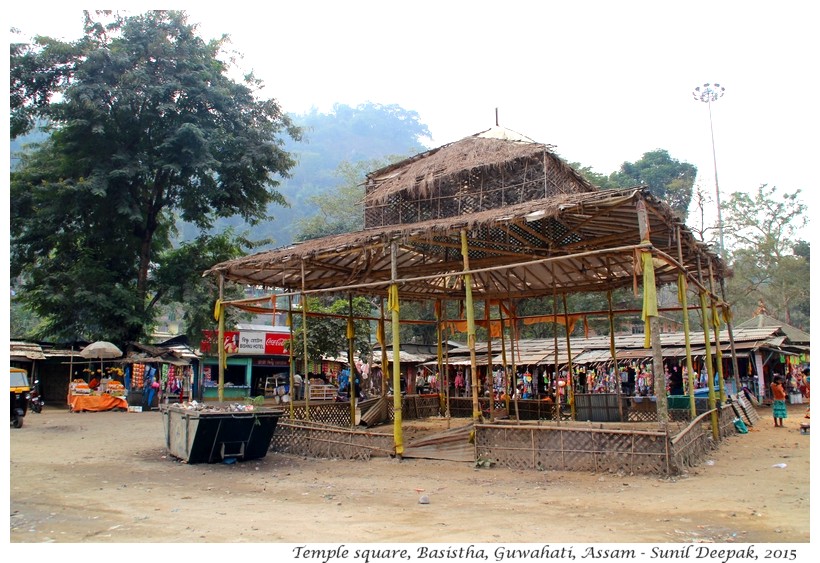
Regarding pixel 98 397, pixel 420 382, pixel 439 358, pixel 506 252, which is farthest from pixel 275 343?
pixel 506 252

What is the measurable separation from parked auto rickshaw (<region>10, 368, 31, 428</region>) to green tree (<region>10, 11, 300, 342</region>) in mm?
8553

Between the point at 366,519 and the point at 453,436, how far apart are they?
15.7ft

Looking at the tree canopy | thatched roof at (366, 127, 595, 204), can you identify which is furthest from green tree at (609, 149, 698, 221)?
thatched roof at (366, 127, 595, 204)

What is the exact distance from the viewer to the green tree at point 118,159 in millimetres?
27250

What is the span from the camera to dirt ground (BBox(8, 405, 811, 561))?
6340 millimetres

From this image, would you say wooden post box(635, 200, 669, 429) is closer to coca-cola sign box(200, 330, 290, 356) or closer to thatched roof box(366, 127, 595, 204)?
thatched roof box(366, 127, 595, 204)

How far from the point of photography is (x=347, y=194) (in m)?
61.9

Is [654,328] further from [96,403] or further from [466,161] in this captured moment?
[96,403]

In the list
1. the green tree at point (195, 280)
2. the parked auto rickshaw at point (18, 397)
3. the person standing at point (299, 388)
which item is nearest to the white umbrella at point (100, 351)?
the green tree at point (195, 280)

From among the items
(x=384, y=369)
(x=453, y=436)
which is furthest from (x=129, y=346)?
(x=453, y=436)

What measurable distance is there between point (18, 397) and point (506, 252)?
14500 mm

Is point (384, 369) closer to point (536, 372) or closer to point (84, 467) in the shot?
point (84, 467)

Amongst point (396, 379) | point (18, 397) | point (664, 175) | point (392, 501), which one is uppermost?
point (664, 175)

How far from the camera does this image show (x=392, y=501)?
8.36 meters
